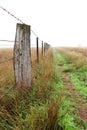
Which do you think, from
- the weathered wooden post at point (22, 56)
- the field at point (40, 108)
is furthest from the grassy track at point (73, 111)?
the weathered wooden post at point (22, 56)

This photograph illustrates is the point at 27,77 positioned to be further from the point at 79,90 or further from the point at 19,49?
the point at 79,90

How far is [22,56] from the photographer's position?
3809mm

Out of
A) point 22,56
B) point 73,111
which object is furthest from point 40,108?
point 22,56

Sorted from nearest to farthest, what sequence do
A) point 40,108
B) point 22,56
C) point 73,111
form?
point 40,108 < point 73,111 < point 22,56

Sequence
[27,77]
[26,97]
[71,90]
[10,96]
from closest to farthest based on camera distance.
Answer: [10,96] < [26,97] < [27,77] < [71,90]

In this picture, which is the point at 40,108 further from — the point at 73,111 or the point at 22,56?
the point at 22,56

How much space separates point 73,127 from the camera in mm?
2947

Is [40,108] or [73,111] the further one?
[73,111]

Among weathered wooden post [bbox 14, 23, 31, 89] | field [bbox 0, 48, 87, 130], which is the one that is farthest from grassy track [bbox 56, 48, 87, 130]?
weathered wooden post [bbox 14, 23, 31, 89]

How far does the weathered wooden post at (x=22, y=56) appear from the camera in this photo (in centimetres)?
372

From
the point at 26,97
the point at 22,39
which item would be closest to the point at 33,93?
the point at 26,97

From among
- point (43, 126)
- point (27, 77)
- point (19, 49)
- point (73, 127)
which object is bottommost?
point (73, 127)

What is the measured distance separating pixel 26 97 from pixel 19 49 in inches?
31.0

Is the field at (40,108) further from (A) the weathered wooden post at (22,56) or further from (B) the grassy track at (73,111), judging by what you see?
(A) the weathered wooden post at (22,56)
